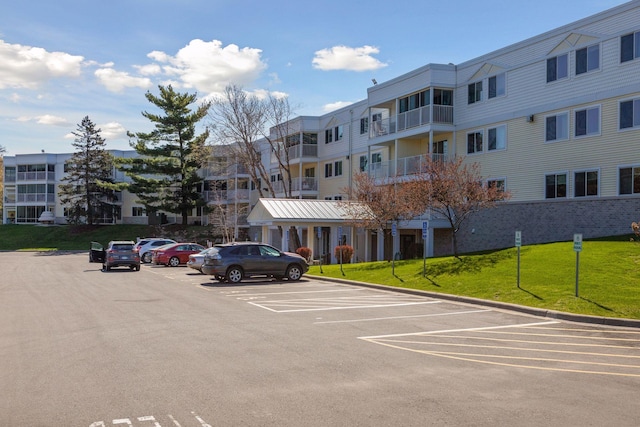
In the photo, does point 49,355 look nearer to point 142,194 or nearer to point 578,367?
point 578,367

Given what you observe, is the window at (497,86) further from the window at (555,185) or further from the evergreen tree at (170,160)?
the evergreen tree at (170,160)

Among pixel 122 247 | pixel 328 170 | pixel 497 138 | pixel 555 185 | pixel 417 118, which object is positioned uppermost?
pixel 417 118

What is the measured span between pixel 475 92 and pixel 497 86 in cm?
165

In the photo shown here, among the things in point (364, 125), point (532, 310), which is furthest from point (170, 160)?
point (532, 310)

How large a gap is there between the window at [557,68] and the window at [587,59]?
0.63 m

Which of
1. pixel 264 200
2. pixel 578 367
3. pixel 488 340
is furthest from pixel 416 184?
pixel 578 367

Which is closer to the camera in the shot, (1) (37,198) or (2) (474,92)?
(2) (474,92)

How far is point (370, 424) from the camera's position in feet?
20.9

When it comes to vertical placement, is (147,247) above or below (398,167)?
below

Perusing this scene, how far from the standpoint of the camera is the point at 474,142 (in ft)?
109

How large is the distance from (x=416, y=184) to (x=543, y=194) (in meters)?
6.63

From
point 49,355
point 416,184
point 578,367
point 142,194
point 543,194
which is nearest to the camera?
point 578,367

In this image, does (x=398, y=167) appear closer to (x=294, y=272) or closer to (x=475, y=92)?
(x=475, y=92)

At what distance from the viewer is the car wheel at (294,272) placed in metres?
25.5
